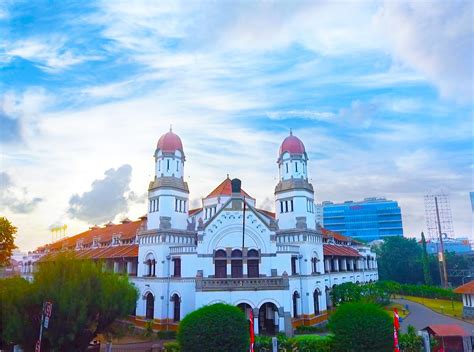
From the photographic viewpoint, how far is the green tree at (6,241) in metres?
32.1

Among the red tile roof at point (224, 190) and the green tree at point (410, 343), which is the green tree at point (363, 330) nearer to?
the green tree at point (410, 343)

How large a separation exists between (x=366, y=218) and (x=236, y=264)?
358 feet

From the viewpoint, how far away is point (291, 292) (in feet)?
114

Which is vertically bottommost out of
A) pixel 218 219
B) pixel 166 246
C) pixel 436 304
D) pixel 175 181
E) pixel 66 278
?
pixel 436 304

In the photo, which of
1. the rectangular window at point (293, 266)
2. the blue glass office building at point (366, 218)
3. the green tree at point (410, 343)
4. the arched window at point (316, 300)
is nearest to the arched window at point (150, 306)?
the rectangular window at point (293, 266)

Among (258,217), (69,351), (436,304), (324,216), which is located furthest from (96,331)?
(324,216)

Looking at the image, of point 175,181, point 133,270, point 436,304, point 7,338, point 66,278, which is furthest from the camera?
point 436,304

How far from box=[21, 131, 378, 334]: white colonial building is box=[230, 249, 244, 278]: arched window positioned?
0.09 meters

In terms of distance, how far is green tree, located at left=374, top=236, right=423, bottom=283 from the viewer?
6988 centimetres

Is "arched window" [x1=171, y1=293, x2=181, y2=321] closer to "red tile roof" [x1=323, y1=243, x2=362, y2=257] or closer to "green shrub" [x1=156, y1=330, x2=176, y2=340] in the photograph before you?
"green shrub" [x1=156, y1=330, x2=176, y2=340]

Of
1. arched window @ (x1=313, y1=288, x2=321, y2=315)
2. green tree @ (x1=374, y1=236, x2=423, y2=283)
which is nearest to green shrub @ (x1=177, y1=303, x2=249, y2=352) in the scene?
arched window @ (x1=313, y1=288, x2=321, y2=315)

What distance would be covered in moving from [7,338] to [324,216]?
127 metres

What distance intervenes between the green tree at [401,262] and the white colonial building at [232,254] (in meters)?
33.6

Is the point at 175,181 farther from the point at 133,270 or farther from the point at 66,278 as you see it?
the point at 66,278
